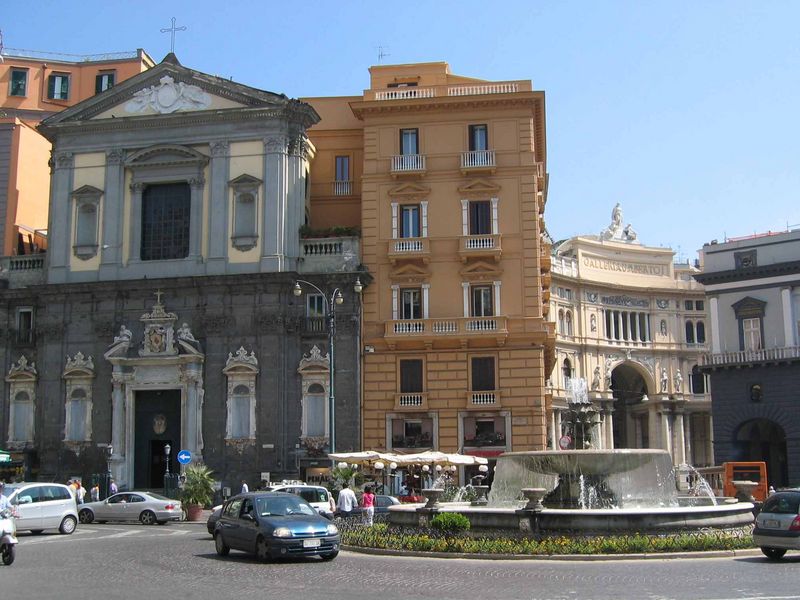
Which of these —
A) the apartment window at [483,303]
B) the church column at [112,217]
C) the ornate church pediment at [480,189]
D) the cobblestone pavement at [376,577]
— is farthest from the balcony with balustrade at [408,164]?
the cobblestone pavement at [376,577]

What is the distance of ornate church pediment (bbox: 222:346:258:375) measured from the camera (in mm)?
43406

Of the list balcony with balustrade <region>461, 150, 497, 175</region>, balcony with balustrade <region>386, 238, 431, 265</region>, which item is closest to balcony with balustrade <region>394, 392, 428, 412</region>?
balcony with balustrade <region>386, 238, 431, 265</region>

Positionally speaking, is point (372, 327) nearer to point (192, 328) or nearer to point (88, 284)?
point (192, 328)

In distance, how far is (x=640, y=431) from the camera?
82000 millimetres

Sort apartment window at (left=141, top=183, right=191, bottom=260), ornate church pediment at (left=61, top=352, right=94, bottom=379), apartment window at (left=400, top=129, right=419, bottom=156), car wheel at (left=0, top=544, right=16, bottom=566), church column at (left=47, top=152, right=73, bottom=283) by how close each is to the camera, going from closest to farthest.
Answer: car wheel at (left=0, top=544, right=16, bottom=566)
ornate church pediment at (left=61, top=352, right=94, bottom=379)
apartment window at (left=400, top=129, right=419, bottom=156)
apartment window at (left=141, top=183, right=191, bottom=260)
church column at (left=47, top=152, right=73, bottom=283)

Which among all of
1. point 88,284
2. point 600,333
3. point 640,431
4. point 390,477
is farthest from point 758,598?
point 640,431

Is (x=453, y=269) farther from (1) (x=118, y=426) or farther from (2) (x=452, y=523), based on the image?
(2) (x=452, y=523)

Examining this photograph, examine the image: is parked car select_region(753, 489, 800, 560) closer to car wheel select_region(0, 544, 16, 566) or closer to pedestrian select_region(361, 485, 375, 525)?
pedestrian select_region(361, 485, 375, 525)

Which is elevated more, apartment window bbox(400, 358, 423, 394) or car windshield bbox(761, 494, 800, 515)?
apartment window bbox(400, 358, 423, 394)

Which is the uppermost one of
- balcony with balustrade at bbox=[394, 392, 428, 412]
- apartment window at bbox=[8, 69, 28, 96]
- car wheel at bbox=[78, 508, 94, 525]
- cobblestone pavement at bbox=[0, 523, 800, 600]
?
apartment window at bbox=[8, 69, 28, 96]

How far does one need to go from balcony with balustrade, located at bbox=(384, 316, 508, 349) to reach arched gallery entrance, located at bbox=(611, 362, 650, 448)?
40.0m

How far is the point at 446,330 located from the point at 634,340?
39.3m

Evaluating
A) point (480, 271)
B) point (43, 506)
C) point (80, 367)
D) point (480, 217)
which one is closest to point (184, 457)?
point (80, 367)

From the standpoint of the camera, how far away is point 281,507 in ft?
68.6
